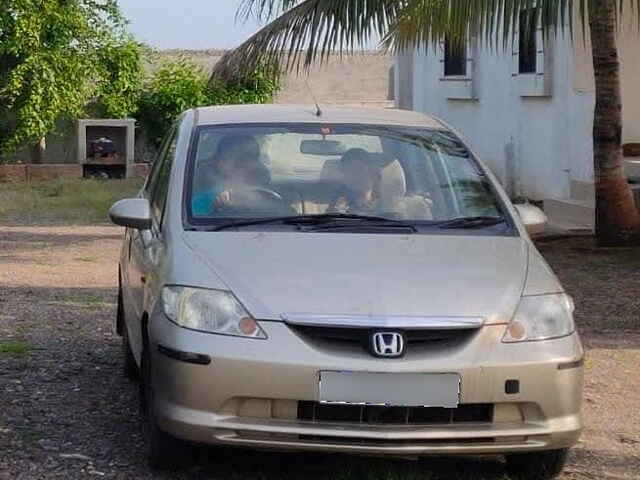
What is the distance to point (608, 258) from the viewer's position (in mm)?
12922

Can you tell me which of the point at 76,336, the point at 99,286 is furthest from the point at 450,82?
the point at 76,336

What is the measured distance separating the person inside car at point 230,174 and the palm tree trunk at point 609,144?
6.72 meters

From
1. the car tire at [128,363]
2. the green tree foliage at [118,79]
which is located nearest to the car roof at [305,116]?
the car tire at [128,363]

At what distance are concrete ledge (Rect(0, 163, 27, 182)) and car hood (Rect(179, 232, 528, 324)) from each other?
17.5 meters

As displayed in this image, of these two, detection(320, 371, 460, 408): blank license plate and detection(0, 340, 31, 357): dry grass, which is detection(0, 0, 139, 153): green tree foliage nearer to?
detection(0, 340, 31, 357): dry grass

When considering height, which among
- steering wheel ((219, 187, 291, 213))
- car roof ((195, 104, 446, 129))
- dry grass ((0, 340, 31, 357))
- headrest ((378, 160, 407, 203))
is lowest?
dry grass ((0, 340, 31, 357))

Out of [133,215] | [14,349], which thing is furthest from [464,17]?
[133,215]

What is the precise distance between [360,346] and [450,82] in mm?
16093

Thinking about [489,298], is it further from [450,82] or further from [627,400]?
[450,82]

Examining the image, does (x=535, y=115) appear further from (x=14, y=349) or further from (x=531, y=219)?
(x=531, y=219)

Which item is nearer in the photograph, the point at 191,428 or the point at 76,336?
the point at 191,428

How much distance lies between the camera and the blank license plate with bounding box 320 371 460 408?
523cm

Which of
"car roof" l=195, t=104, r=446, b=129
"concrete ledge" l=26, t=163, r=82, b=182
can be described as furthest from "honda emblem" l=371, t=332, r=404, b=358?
"concrete ledge" l=26, t=163, r=82, b=182

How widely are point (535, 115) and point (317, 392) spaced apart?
526 inches
